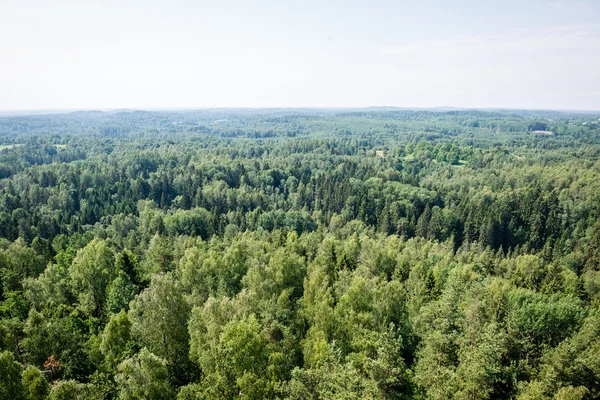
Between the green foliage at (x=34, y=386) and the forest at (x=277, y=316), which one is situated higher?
the green foliage at (x=34, y=386)

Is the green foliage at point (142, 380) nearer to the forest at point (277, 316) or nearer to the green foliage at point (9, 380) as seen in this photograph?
the forest at point (277, 316)

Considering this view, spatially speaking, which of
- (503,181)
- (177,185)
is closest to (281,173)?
(177,185)

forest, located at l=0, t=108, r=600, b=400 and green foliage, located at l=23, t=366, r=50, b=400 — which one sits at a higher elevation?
green foliage, located at l=23, t=366, r=50, b=400

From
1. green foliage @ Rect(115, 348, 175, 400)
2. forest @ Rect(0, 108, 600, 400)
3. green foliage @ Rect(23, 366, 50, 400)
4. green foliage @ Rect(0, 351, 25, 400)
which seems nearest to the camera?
green foliage @ Rect(0, 351, 25, 400)

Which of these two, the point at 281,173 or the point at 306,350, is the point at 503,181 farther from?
the point at 306,350

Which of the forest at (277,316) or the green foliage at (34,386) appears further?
the forest at (277,316)

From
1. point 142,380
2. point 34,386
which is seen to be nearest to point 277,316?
point 142,380

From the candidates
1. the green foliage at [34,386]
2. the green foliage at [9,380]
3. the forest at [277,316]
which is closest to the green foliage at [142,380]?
the forest at [277,316]

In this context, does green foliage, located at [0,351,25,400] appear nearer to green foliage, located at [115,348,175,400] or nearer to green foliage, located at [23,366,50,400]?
green foliage, located at [23,366,50,400]

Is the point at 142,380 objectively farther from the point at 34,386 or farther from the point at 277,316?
the point at 277,316

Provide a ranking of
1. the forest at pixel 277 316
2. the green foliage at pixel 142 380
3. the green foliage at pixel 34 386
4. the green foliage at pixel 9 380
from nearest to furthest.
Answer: the green foliage at pixel 9 380
the green foliage at pixel 34 386
the green foliage at pixel 142 380
the forest at pixel 277 316

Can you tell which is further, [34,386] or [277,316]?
[277,316]

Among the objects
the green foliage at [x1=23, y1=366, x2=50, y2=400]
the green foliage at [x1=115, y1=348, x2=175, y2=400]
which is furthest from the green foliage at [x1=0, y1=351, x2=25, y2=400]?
the green foliage at [x1=115, y1=348, x2=175, y2=400]
